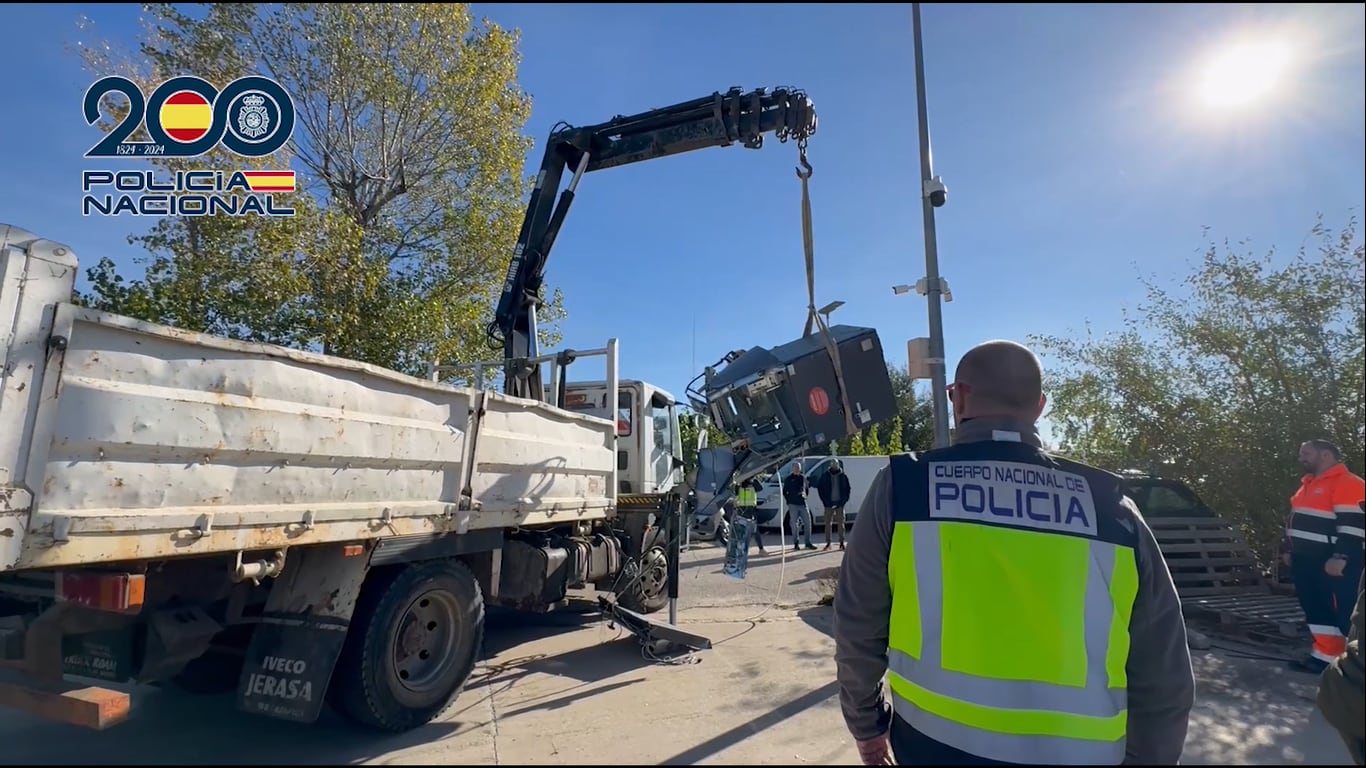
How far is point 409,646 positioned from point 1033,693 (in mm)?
3857

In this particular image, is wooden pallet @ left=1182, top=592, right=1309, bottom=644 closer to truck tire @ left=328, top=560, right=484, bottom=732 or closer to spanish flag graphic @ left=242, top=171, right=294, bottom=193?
truck tire @ left=328, top=560, right=484, bottom=732

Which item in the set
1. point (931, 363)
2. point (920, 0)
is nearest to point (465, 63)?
point (920, 0)

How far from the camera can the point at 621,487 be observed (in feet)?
25.4

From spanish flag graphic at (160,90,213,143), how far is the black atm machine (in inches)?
304

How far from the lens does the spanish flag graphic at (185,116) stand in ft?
30.1

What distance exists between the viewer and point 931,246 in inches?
294

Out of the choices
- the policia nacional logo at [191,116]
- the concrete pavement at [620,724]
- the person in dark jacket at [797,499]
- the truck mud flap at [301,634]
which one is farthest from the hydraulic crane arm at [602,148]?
the person in dark jacket at [797,499]

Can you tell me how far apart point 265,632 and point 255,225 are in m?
7.88

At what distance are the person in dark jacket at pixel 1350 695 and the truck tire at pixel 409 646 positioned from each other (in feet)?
13.8

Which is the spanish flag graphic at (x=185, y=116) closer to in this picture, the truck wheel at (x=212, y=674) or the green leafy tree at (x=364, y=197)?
→ the green leafy tree at (x=364, y=197)

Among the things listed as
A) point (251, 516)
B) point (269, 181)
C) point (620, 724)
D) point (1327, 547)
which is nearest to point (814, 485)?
point (1327, 547)

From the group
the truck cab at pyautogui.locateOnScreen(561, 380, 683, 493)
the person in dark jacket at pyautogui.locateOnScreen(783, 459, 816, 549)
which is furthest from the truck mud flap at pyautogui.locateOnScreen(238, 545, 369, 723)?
the person in dark jacket at pyautogui.locateOnScreen(783, 459, 816, 549)

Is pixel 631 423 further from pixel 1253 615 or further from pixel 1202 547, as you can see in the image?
pixel 1202 547

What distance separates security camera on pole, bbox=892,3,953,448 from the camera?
730cm
